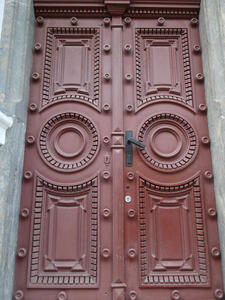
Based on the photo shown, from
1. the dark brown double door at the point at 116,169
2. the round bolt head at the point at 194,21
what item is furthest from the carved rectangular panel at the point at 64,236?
the round bolt head at the point at 194,21

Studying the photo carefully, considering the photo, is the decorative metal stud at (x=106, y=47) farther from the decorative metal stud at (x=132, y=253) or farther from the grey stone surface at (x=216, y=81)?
the decorative metal stud at (x=132, y=253)

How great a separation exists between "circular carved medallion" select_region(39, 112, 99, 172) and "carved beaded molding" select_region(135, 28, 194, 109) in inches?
21.7

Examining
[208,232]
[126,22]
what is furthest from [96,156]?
[126,22]

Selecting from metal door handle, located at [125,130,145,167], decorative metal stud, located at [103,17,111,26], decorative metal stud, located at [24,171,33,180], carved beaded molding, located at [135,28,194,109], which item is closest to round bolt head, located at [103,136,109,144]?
metal door handle, located at [125,130,145,167]

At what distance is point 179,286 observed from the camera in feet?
8.35

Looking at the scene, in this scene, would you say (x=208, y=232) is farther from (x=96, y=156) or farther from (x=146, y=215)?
(x=96, y=156)

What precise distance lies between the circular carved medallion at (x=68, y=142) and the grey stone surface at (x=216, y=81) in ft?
3.46

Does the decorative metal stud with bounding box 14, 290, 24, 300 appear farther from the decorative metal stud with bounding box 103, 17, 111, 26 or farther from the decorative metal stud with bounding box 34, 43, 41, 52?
the decorative metal stud with bounding box 103, 17, 111, 26

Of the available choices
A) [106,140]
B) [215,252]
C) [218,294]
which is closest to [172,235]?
[215,252]

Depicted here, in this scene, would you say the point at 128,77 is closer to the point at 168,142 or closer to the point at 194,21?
the point at 168,142

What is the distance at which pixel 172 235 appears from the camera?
2.68 metres

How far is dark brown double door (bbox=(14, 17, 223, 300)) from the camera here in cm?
258

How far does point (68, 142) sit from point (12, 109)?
0.57m

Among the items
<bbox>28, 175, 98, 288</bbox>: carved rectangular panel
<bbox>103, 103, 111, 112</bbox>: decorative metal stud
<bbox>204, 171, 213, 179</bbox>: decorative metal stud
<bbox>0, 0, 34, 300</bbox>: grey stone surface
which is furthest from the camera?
<bbox>103, 103, 111, 112</bbox>: decorative metal stud
